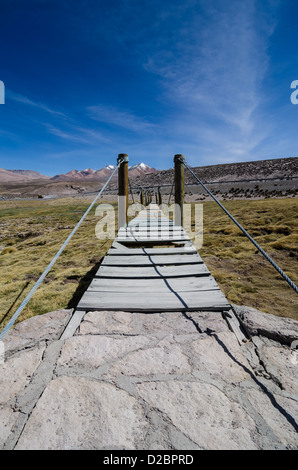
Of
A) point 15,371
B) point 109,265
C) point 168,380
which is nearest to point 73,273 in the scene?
point 109,265

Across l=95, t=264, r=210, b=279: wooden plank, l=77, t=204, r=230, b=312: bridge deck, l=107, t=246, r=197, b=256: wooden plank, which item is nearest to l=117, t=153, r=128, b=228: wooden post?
Answer: l=77, t=204, r=230, b=312: bridge deck

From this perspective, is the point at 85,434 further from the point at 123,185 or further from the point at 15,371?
the point at 123,185

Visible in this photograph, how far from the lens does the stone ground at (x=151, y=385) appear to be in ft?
3.69

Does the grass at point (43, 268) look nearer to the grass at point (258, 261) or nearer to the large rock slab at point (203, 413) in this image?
the large rock slab at point (203, 413)

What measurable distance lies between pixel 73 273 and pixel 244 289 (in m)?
3.03

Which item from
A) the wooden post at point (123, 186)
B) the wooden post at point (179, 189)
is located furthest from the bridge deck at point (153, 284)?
the wooden post at point (179, 189)

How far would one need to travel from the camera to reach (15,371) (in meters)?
1.53

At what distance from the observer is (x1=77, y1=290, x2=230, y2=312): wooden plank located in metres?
2.21

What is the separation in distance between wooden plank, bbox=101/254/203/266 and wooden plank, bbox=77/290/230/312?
0.85 meters

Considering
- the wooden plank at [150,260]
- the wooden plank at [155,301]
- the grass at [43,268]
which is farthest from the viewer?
the wooden plank at [150,260]

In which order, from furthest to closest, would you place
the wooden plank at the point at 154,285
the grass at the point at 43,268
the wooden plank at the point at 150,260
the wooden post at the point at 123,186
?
the wooden post at the point at 123,186, the wooden plank at the point at 150,260, the grass at the point at 43,268, the wooden plank at the point at 154,285

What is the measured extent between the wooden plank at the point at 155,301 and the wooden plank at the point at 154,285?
9cm

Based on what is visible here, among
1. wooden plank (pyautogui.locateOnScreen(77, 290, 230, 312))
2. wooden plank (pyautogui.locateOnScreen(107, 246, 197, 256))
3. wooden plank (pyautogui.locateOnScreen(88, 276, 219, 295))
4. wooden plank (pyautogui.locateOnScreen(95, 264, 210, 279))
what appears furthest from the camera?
wooden plank (pyautogui.locateOnScreen(107, 246, 197, 256))

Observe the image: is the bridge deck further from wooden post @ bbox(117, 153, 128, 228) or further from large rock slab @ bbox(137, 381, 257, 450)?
wooden post @ bbox(117, 153, 128, 228)
